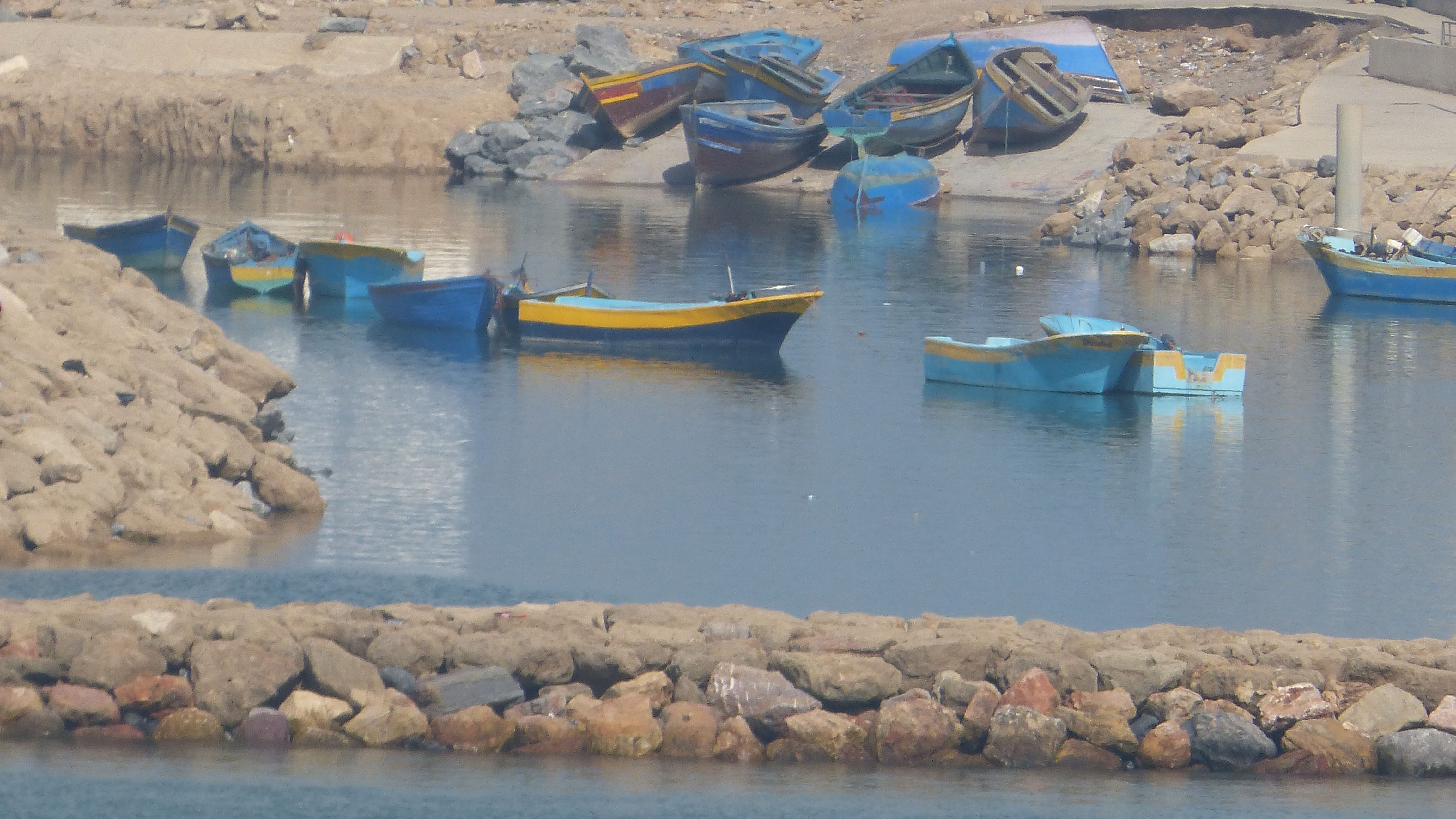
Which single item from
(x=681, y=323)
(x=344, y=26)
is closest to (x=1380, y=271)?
(x=681, y=323)

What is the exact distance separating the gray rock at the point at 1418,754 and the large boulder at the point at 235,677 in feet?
21.7

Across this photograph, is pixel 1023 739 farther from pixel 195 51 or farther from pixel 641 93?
pixel 195 51

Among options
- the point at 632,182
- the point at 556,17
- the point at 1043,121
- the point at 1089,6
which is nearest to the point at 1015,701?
the point at 1043,121

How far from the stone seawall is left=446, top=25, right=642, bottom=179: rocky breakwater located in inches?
1653

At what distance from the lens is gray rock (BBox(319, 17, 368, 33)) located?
191ft

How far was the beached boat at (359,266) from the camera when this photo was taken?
3092 centimetres

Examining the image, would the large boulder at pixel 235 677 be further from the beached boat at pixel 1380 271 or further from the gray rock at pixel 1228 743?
the beached boat at pixel 1380 271

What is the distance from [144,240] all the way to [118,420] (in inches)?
726

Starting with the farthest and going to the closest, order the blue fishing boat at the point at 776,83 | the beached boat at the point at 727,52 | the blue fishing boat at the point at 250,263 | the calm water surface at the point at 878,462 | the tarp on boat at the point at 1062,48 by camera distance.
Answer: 1. the beached boat at the point at 727,52
2. the blue fishing boat at the point at 776,83
3. the tarp on boat at the point at 1062,48
4. the blue fishing boat at the point at 250,263
5. the calm water surface at the point at 878,462

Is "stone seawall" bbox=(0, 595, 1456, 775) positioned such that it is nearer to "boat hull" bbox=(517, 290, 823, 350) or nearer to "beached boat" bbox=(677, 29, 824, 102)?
"boat hull" bbox=(517, 290, 823, 350)

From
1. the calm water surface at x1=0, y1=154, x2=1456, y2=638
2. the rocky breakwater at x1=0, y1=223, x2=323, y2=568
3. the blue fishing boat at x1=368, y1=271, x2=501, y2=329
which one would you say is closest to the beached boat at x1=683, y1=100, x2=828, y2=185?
the calm water surface at x1=0, y1=154, x2=1456, y2=638

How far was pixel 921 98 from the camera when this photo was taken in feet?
165

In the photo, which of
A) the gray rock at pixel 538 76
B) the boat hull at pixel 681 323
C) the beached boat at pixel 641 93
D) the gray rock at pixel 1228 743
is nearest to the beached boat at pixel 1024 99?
the beached boat at pixel 641 93

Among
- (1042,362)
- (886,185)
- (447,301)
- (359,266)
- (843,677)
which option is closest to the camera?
(843,677)
